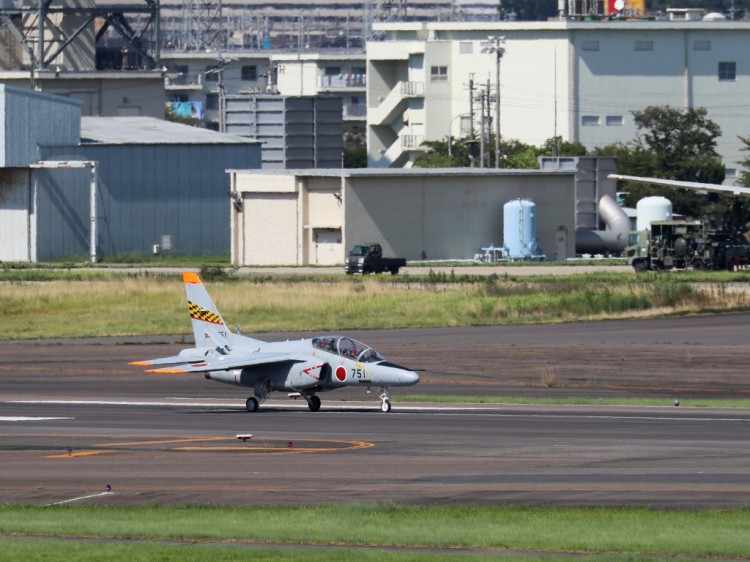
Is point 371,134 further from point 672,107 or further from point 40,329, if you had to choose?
point 40,329

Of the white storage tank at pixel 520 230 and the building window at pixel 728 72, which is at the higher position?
the building window at pixel 728 72

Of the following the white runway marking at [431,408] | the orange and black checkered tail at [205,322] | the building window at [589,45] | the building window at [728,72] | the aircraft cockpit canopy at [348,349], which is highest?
the building window at [589,45]

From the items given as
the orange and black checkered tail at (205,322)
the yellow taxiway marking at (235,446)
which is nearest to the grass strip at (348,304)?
the orange and black checkered tail at (205,322)

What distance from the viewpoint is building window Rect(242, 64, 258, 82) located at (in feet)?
602

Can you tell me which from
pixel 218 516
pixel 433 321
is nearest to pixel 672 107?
pixel 433 321

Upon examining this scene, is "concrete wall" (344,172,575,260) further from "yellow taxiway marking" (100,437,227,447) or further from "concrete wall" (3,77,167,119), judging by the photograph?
"yellow taxiway marking" (100,437,227,447)

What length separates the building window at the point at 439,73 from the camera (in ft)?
429

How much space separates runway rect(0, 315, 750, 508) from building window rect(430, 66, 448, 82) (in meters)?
85.8

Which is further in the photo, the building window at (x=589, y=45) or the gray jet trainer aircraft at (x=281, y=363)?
the building window at (x=589, y=45)

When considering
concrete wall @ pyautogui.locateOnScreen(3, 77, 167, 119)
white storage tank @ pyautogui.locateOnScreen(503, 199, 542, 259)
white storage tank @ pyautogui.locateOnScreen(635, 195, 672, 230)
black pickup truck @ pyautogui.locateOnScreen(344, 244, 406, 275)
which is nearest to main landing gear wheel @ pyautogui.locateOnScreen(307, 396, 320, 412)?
black pickup truck @ pyautogui.locateOnScreen(344, 244, 406, 275)

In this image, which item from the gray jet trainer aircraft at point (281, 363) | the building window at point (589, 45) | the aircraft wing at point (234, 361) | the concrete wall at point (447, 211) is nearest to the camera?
the gray jet trainer aircraft at point (281, 363)

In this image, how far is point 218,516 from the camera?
66.5 ft

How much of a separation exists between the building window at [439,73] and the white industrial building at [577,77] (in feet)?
0.31

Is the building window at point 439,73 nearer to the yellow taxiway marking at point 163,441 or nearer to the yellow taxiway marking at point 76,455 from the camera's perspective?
the yellow taxiway marking at point 163,441
